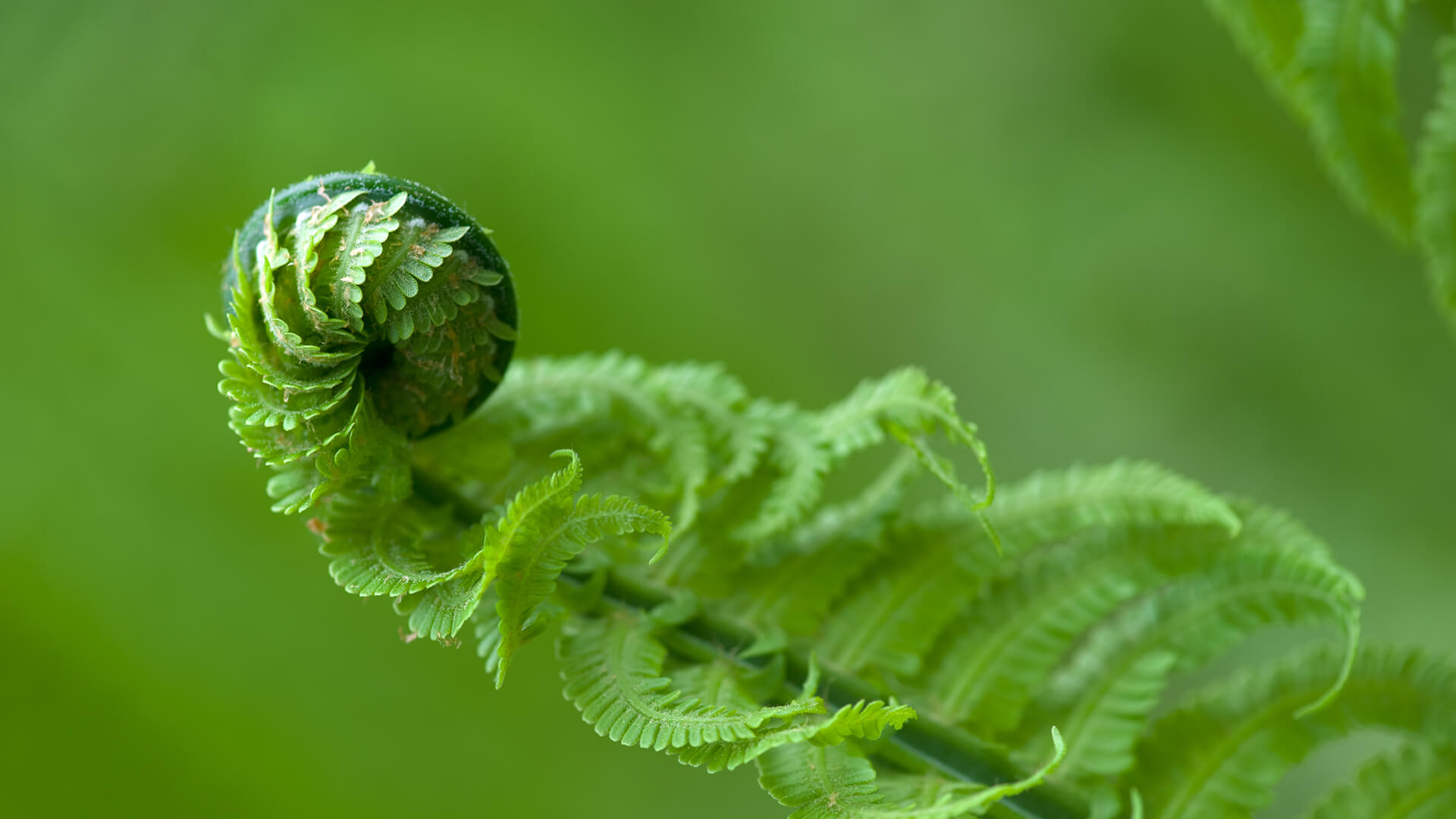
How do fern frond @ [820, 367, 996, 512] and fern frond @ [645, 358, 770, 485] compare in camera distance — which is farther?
fern frond @ [645, 358, 770, 485]

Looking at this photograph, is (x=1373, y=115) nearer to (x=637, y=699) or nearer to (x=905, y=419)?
(x=905, y=419)

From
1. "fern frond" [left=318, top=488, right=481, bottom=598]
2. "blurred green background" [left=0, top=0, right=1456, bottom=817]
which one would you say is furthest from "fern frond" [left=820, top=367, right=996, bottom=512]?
"blurred green background" [left=0, top=0, right=1456, bottom=817]

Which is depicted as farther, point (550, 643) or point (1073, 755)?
point (550, 643)

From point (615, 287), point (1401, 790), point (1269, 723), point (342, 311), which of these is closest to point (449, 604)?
point (342, 311)

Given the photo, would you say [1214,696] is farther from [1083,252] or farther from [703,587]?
[1083,252]

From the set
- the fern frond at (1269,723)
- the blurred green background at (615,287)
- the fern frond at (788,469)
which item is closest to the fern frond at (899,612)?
the fern frond at (788,469)

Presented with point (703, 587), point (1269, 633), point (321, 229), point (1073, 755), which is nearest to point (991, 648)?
point (1073, 755)

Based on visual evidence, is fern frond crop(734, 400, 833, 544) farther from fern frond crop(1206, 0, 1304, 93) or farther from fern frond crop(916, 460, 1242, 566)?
fern frond crop(1206, 0, 1304, 93)
